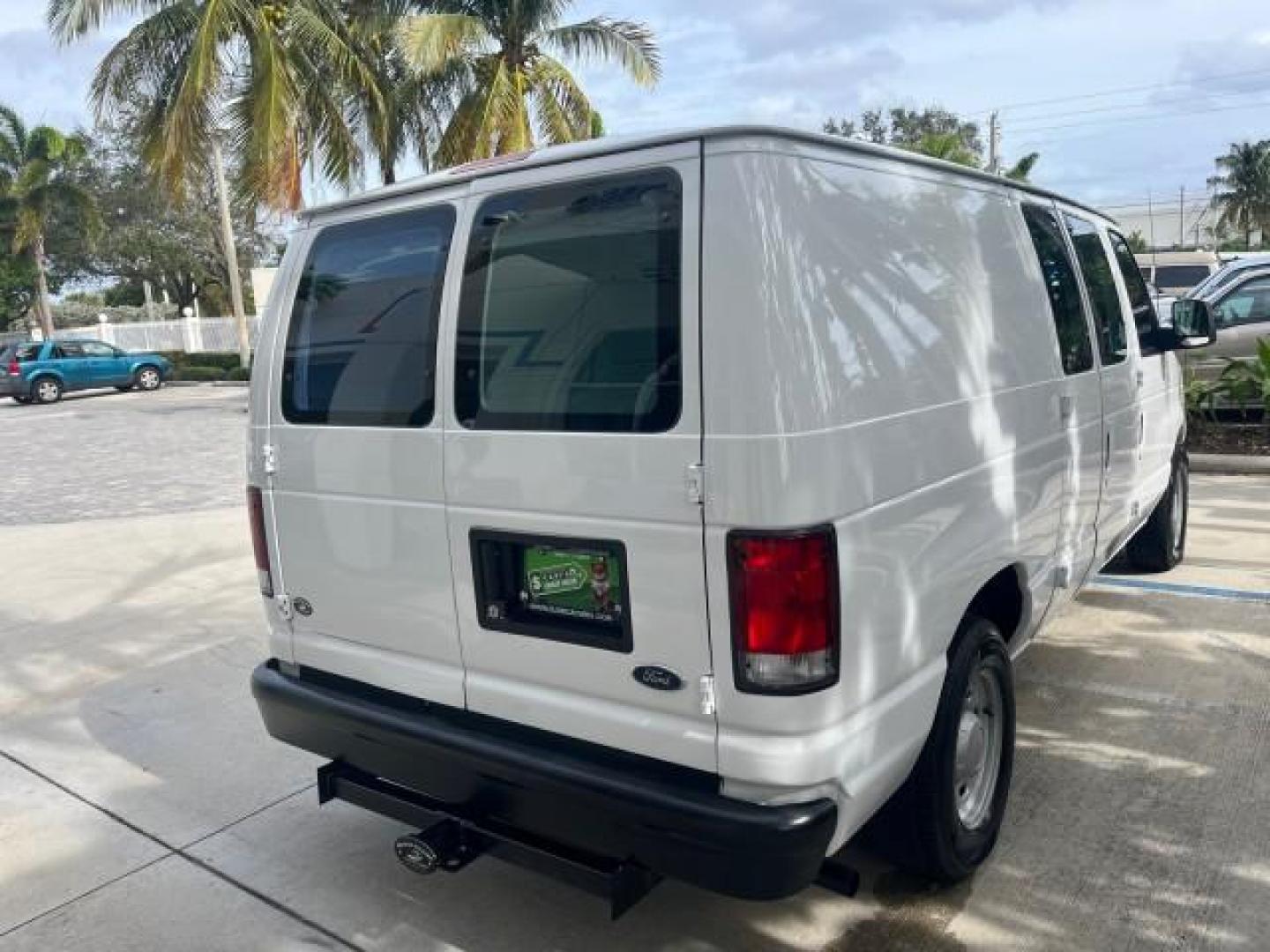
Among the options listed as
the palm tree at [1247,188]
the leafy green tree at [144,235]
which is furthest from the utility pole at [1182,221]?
the leafy green tree at [144,235]

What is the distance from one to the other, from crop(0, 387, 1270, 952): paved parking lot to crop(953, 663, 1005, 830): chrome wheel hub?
0.69ft

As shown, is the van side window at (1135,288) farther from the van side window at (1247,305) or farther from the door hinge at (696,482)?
the van side window at (1247,305)

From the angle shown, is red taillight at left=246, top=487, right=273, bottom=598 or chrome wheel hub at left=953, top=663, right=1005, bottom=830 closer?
chrome wheel hub at left=953, top=663, right=1005, bottom=830

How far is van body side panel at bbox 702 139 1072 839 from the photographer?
2.36 m

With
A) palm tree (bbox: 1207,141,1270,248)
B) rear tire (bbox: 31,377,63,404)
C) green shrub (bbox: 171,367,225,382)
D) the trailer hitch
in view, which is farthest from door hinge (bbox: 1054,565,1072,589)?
palm tree (bbox: 1207,141,1270,248)

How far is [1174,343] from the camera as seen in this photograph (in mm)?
5062

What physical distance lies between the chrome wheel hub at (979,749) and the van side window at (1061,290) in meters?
1.24

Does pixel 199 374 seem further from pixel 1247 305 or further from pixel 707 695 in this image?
pixel 707 695

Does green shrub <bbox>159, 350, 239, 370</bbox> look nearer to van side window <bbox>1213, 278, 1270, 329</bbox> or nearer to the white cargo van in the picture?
van side window <bbox>1213, 278, 1270, 329</bbox>

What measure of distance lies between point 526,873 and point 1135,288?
381cm

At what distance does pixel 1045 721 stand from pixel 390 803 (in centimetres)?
271

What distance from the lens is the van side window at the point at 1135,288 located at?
4.84 m

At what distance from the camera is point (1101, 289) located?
439 cm

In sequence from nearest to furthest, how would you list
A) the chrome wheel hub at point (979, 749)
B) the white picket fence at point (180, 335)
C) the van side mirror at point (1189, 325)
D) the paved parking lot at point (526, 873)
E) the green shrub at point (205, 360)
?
the paved parking lot at point (526, 873), the chrome wheel hub at point (979, 749), the van side mirror at point (1189, 325), the green shrub at point (205, 360), the white picket fence at point (180, 335)
